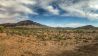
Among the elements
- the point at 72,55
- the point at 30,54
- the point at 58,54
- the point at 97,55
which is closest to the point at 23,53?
the point at 30,54

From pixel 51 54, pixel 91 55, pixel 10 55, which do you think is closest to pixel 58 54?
pixel 51 54

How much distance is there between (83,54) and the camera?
1800 centimetres

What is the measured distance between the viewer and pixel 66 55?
Answer: 17.2 meters

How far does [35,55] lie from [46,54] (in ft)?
3.77

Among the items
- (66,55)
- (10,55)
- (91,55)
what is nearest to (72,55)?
(66,55)

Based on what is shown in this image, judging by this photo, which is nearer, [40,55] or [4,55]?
[4,55]

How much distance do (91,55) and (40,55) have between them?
15.8ft

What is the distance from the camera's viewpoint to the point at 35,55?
55.8 feet

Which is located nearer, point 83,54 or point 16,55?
point 16,55

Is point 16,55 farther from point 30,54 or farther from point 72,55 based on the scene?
point 72,55

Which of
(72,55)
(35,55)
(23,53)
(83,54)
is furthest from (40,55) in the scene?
(83,54)

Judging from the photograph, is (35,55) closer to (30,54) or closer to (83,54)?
(30,54)

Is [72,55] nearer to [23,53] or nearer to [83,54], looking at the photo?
[83,54]

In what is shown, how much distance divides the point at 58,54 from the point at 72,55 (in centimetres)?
133
